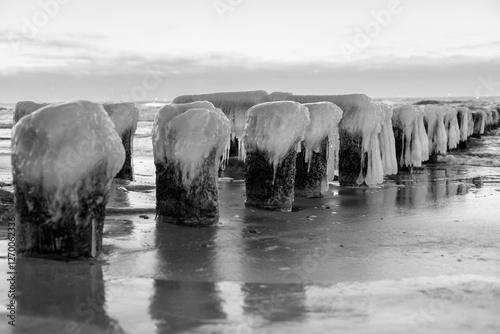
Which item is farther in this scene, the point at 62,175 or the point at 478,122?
the point at 478,122

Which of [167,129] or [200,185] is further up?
[167,129]

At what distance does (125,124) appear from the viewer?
13.0 meters

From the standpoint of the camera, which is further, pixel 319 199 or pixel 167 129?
pixel 319 199

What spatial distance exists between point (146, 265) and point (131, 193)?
4895 millimetres

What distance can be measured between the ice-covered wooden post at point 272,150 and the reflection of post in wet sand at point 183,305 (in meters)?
4.17

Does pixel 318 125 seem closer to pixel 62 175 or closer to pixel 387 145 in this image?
pixel 387 145

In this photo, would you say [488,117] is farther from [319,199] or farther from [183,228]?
[183,228]

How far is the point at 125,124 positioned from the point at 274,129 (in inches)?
191

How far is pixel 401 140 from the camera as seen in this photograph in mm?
16422

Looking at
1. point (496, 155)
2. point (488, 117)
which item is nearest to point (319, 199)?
point (496, 155)

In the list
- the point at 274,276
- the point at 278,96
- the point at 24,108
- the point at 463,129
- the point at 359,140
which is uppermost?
the point at 278,96

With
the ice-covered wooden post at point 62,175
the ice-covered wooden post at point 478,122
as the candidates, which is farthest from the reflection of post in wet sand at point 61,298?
the ice-covered wooden post at point 478,122

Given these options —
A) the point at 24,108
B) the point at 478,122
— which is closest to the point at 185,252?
the point at 24,108

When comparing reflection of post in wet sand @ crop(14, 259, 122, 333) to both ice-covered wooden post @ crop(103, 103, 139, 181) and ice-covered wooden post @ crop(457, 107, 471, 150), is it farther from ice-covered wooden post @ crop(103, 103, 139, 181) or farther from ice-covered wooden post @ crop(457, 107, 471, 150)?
ice-covered wooden post @ crop(457, 107, 471, 150)
